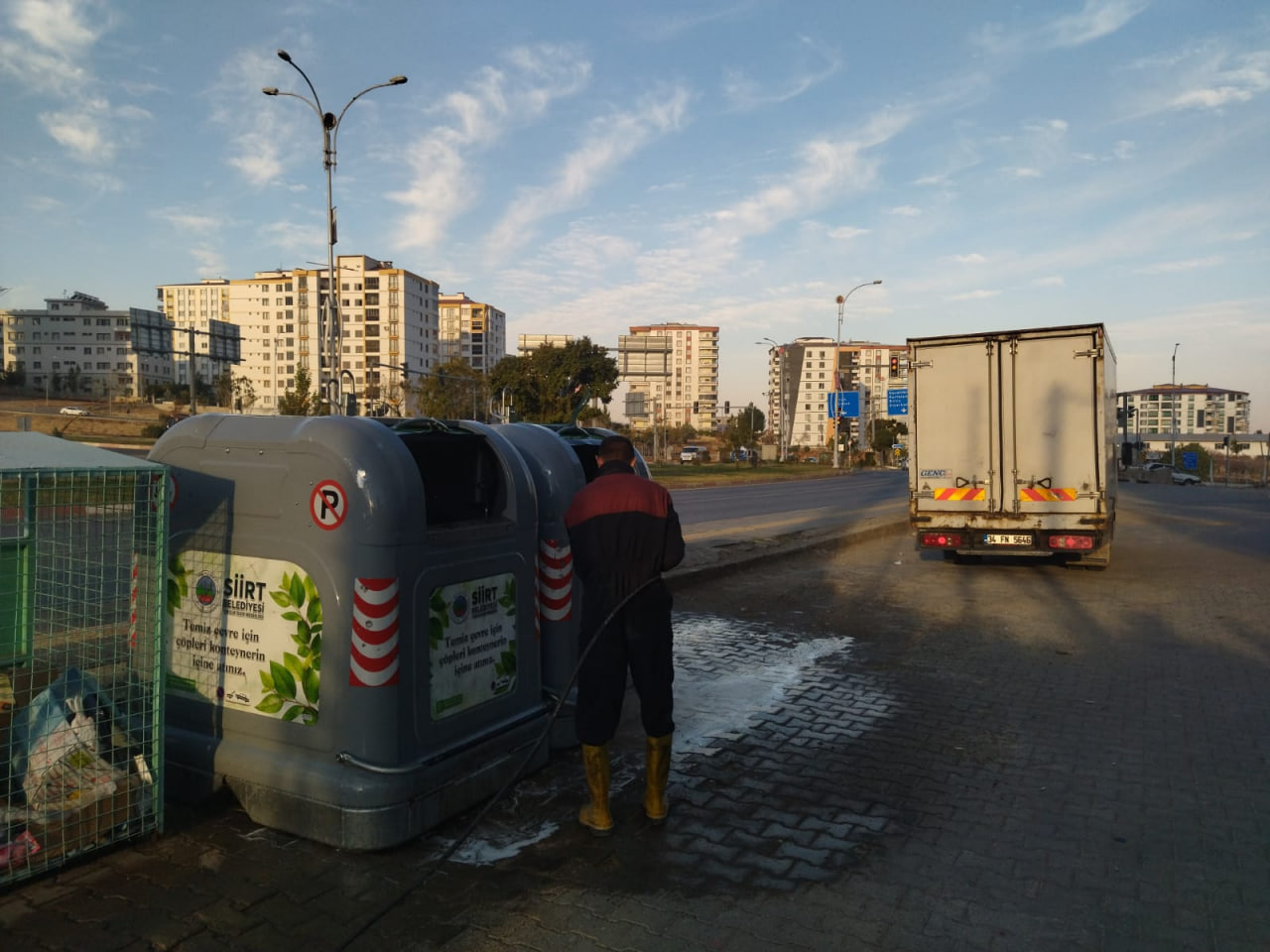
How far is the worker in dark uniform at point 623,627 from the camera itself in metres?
3.94

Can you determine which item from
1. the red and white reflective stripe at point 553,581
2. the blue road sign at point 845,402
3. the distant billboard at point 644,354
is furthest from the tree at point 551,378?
the red and white reflective stripe at point 553,581

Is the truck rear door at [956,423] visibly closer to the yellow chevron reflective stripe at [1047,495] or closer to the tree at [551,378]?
the yellow chevron reflective stripe at [1047,495]

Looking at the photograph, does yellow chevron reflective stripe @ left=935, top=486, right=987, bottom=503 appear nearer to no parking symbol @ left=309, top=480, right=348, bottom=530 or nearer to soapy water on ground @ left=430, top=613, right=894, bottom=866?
soapy water on ground @ left=430, top=613, right=894, bottom=866

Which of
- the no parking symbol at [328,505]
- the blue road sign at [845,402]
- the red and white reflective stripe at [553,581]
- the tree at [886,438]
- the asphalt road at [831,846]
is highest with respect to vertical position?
the blue road sign at [845,402]

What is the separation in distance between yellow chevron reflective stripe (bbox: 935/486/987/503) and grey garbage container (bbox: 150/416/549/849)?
8915 millimetres

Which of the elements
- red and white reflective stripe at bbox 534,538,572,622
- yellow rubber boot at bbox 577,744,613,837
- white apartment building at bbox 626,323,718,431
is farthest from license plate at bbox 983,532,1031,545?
white apartment building at bbox 626,323,718,431

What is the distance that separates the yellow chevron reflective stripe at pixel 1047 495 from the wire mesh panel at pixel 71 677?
10353mm

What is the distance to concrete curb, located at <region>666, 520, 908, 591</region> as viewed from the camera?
1052cm

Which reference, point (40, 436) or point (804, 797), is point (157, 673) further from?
point (804, 797)

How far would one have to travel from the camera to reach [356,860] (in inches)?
140

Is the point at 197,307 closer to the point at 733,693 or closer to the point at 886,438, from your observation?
the point at 886,438

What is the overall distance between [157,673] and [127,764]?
37cm

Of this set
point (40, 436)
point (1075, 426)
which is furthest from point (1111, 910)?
point (1075, 426)

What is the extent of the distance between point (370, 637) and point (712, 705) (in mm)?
2888
